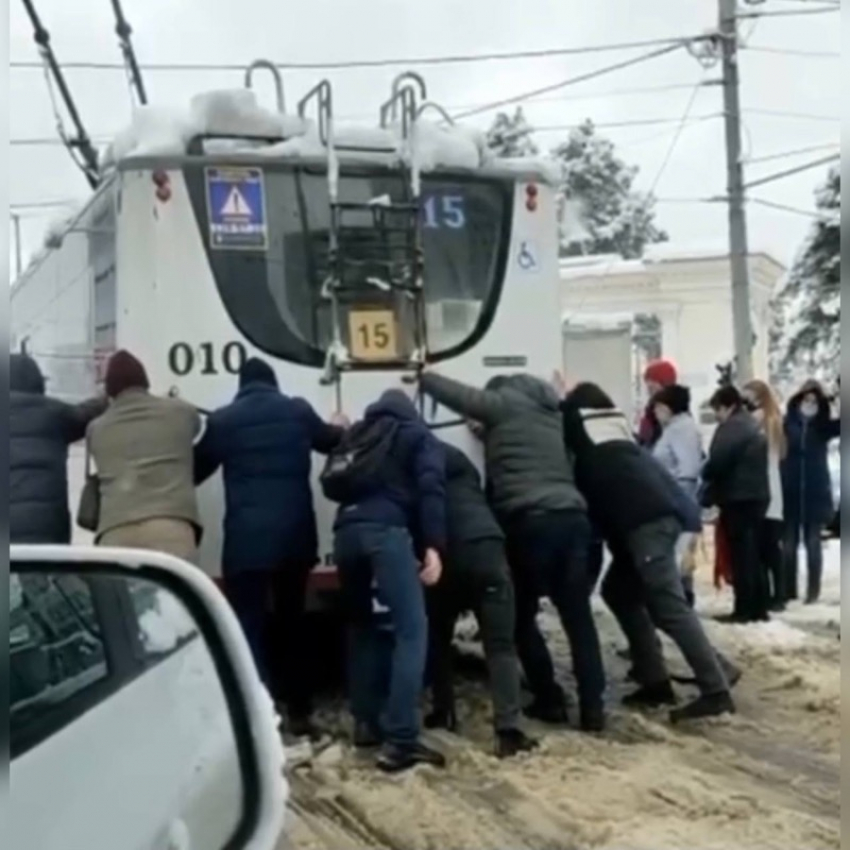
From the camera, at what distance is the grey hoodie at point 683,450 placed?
9.77m

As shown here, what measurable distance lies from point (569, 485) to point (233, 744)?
508 cm

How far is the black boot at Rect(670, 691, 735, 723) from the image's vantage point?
295 inches

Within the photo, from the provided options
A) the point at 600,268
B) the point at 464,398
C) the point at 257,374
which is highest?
the point at 600,268

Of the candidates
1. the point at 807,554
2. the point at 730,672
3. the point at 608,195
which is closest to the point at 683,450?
the point at 730,672

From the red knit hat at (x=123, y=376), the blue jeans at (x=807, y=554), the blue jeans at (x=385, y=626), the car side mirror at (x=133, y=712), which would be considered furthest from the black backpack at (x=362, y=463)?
the blue jeans at (x=807, y=554)

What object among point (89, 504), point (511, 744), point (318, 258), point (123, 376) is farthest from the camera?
point (318, 258)

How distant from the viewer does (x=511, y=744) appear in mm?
6871

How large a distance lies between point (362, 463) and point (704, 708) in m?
2.10

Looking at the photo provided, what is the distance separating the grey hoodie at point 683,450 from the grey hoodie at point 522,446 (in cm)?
236

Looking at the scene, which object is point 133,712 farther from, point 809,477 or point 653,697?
point 809,477

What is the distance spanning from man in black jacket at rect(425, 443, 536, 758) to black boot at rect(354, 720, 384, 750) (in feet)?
1.61

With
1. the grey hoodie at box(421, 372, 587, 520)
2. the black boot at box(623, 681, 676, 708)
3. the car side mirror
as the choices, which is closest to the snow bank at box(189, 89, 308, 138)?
the grey hoodie at box(421, 372, 587, 520)

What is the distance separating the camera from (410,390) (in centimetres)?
790

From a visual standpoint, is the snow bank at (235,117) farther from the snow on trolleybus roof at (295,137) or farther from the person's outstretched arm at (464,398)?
the person's outstretched arm at (464,398)
